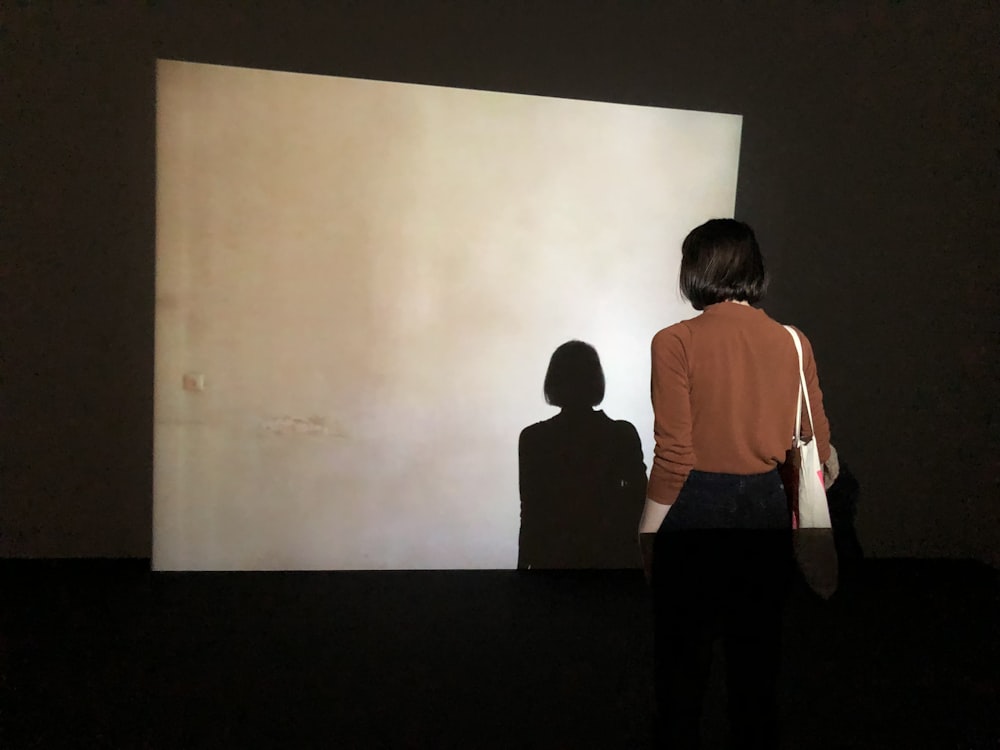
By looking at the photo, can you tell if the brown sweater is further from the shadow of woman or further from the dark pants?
the shadow of woman

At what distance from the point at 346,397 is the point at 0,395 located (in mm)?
1274

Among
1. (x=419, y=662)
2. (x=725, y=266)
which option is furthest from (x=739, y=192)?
(x=419, y=662)

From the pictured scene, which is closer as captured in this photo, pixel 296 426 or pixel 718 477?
pixel 718 477

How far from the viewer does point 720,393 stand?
124 centimetres

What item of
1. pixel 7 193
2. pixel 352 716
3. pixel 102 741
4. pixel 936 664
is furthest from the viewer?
pixel 7 193

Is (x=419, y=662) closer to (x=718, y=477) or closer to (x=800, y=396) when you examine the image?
(x=718, y=477)

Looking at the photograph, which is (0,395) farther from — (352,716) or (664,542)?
(664,542)

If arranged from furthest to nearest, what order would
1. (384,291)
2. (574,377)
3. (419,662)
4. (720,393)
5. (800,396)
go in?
(574,377) → (384,291) → (419,662) → (800,396) → (720,393)

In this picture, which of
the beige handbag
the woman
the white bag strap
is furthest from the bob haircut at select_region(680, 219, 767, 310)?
the beige handbag

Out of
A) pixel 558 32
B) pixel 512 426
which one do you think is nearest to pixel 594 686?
pixel 512 426

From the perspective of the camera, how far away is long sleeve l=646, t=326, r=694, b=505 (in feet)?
4.07

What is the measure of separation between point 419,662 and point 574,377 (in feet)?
3.93

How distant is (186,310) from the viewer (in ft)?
7.50

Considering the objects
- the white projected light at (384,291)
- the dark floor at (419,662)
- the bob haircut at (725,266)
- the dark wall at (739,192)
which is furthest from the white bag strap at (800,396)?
the dark wall at (739,192)
